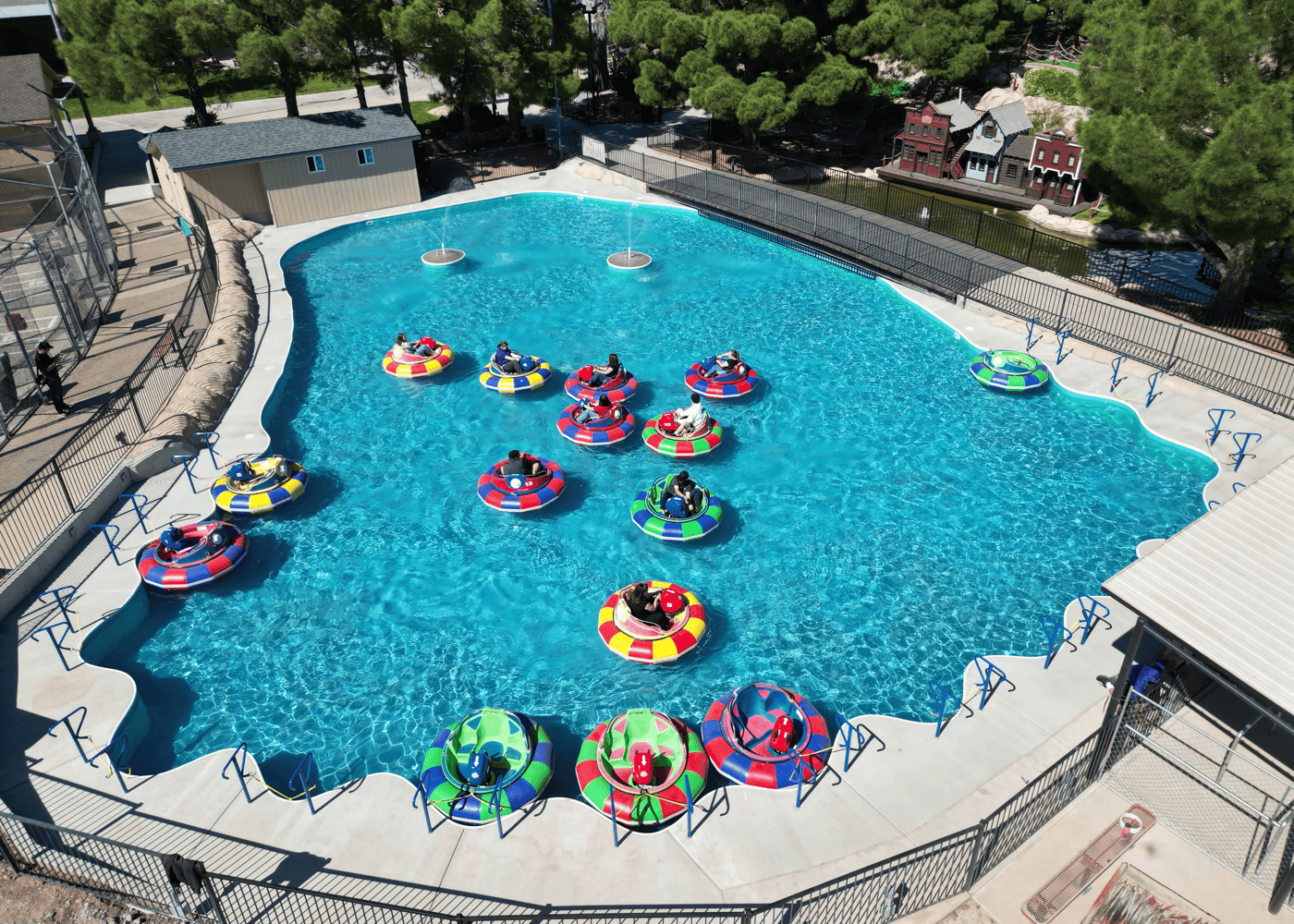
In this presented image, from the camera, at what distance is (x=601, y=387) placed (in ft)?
76.2

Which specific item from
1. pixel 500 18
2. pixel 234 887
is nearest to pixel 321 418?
pixel 234 887

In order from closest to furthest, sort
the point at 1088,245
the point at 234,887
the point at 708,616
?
the point at 234,887 → the point at 708,616 → the point at 1088,245

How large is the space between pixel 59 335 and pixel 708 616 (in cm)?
A: 2134

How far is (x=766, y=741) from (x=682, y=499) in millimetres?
6531

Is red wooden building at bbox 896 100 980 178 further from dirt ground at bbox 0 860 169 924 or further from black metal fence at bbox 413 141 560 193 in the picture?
dirt ground at bbox 0 860 169 924

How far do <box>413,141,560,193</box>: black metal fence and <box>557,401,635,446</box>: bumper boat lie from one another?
867 inches

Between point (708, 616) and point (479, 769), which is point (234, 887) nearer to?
point (479, 769)

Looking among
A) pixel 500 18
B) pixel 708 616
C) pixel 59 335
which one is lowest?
pixel 708 616

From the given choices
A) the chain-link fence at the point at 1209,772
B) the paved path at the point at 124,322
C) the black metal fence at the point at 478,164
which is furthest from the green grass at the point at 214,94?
the chain-link fence at the point at 1209,772

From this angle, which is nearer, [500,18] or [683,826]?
[683,826]

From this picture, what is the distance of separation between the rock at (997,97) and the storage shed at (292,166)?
27.9m

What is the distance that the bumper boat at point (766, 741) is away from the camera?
13.0m

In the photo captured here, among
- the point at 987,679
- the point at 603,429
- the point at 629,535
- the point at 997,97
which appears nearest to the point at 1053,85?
the point at 997,97

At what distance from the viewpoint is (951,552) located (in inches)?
722
